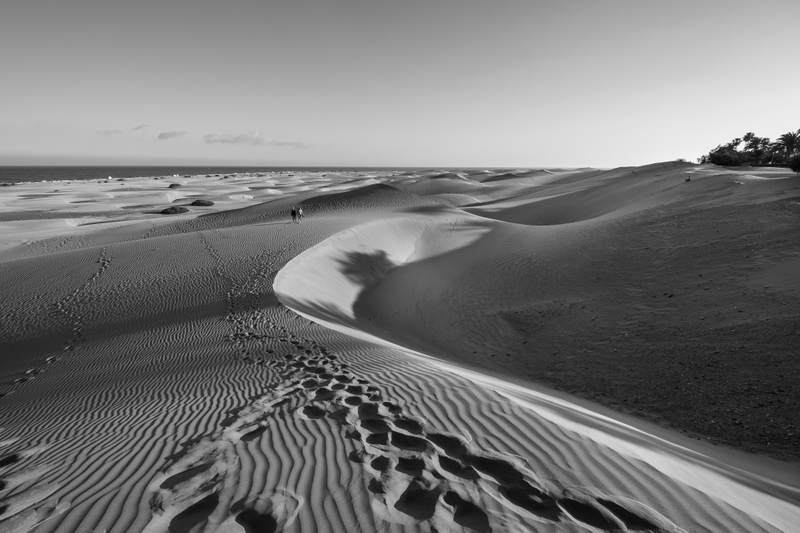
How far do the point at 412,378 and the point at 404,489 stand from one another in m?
2.74

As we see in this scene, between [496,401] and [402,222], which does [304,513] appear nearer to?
[496,401]

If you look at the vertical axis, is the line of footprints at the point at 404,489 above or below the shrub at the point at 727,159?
below

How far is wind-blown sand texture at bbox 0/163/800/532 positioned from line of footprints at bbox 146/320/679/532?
0.02m

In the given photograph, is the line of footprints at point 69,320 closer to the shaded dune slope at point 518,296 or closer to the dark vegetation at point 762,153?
the shaded dune slope at point 518,296

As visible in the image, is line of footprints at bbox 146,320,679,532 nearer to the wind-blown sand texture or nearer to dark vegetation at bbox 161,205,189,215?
the wind-blown sand texture

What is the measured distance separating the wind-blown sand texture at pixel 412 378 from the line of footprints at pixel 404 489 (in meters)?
0.02

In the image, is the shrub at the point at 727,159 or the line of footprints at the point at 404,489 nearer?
the line of footprints at the point at 404,489

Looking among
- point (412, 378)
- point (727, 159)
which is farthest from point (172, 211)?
point (727, 159)

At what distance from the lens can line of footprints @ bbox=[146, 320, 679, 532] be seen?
308cm

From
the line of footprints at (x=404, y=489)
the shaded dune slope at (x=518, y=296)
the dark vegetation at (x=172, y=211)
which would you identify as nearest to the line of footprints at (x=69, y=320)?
the shaded dune slope at (x=518, y=296)

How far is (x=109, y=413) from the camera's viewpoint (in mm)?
5629

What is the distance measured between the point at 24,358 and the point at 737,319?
16547 millimetres

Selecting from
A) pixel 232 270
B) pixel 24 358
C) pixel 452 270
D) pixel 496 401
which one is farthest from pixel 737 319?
pixel 24 358

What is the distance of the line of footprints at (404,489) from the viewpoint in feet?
10.1
